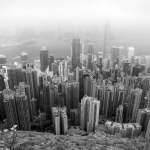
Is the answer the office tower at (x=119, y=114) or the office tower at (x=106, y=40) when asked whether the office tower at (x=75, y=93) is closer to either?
the office tower at (x=119, y=114)

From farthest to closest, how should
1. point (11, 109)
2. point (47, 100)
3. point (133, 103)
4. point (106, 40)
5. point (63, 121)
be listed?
point (106, 40), point (47, 100), point (133, 103), point (63, 121), point (11, 109)

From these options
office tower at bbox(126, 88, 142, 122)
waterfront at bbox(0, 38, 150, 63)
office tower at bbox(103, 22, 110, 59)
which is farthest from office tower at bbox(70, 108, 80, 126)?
office tower at bbox(103, 22, 110, 59)

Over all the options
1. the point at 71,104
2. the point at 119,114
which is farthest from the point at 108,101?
the point at 71,104

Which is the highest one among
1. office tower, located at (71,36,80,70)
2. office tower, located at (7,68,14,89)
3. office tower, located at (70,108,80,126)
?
office tower, located at (71,36,80,70)

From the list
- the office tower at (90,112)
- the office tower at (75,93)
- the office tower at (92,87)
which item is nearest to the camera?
the office tower at (90,112)

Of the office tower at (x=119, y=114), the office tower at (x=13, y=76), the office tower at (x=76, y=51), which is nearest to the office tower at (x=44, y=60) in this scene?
the office tower at (x=76, y=51)

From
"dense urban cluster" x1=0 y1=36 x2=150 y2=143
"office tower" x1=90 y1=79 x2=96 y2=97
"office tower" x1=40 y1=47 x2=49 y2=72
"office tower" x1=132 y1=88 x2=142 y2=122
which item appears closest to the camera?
"dense urban cluster" x1=0 y1=36 x2=150 y2=143

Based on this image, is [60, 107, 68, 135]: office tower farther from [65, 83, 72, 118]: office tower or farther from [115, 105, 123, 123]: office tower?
[115, 105, 123, 123]: office tower

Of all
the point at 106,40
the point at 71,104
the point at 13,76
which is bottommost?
the point at 71,104

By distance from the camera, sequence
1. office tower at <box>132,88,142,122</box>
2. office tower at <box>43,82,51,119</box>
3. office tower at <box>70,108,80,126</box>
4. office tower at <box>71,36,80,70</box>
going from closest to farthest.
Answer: office tower at <box>70,108,80,126</box>
office tower at <box>132,88,142,122</box>
office tower at <box>43,82,51,119</box>
office tower at <box>71,36,80,70</box>

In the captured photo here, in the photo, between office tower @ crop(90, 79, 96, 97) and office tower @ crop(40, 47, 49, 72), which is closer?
office tower @ crop(90, 79, 96, 97)

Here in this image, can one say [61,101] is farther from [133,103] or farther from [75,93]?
[133,103]
